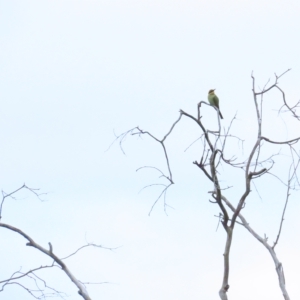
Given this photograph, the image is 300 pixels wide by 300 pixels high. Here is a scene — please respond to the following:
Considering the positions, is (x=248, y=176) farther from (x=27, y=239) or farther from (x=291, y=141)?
(x=27, y=239)

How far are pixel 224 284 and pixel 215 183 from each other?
731mm

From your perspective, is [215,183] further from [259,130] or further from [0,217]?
[0,217]

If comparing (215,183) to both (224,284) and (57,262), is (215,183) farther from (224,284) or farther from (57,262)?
(57,262)

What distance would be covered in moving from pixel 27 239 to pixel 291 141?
6.98 ft

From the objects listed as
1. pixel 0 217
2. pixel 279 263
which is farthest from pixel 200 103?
pixel 0 217

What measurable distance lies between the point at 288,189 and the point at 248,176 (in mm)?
637

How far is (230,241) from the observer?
201 inches

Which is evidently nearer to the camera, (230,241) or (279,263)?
(230,241)

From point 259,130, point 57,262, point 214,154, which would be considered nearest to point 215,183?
point 214,154

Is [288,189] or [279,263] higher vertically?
[288,189]

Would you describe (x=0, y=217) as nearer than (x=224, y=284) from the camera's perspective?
No

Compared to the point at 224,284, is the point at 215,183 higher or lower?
higher

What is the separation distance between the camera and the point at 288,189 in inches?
221

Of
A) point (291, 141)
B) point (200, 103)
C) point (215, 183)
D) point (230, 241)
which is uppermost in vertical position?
point (200, 103)
